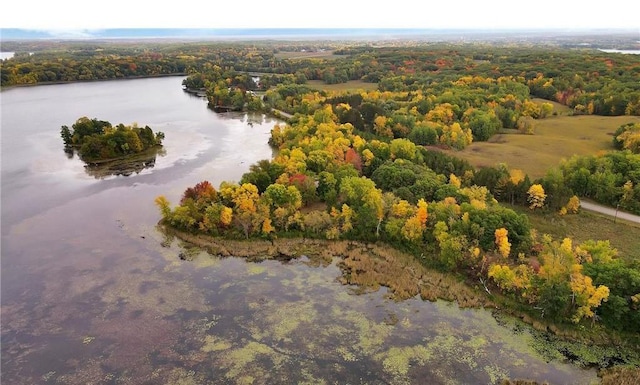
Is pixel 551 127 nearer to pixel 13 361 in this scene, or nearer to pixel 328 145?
pixel 328 145

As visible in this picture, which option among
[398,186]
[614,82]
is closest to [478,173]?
[398,186]

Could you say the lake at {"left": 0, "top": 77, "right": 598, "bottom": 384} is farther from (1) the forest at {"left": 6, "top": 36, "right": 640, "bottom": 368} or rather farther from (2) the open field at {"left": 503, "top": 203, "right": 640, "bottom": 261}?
(2) the open field at {"left": 503, "top": 203, "right": 640, "bottom": 261}

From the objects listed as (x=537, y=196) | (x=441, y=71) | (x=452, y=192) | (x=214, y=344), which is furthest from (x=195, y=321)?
(x=441, y=71)

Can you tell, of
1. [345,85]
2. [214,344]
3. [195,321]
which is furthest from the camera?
[345,85]

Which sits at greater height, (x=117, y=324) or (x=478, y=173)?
(x=478, y=173)

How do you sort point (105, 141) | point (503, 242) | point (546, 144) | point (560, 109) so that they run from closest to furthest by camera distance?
point (503, 242)
point (105, 141)
point (546, 144)
point (560, 109)

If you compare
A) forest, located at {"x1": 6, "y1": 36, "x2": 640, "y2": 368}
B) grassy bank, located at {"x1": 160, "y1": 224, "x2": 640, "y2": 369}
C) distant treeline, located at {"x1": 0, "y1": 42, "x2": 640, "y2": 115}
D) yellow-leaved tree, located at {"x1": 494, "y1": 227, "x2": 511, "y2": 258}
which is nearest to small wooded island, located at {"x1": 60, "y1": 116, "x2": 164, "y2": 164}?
forest, located at {"x1": 6, "y1": 36, "x2": 640, "y2": 368}

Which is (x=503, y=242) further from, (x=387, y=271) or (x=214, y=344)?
(x=214, y=344)
